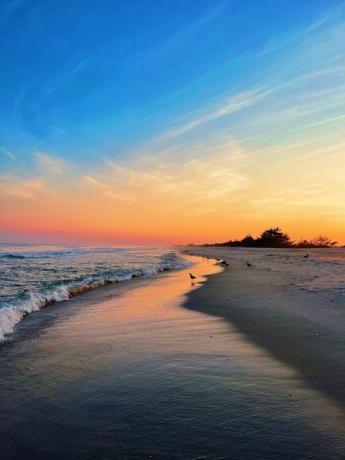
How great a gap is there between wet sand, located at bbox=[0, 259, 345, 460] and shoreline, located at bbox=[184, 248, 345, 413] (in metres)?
0.23

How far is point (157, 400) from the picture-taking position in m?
4.11

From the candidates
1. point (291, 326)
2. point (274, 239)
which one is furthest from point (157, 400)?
point (274, 239)

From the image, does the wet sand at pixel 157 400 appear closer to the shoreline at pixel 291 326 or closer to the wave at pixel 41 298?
the shoreline at pixel 291 326

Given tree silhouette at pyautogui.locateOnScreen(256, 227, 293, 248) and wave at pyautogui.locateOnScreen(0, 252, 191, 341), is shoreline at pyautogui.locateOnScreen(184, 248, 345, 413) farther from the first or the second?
tree silhouette at pyautogui.locateOnScreen(256, 227, 293, 248)

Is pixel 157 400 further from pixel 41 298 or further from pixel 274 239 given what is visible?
pixel 274 239

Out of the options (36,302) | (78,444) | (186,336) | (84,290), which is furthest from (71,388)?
(84,290)

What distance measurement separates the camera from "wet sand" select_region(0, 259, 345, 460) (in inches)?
123

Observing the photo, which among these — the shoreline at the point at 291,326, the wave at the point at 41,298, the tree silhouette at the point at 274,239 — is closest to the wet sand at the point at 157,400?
the shoreline at the point at 291,326

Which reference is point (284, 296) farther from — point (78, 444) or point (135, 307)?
point (78, 444)

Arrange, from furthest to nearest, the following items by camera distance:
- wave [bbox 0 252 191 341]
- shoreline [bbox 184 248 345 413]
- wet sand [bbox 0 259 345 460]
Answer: wave [bbox 0 252 191 341] → shoreline [bbox 184 248 345 413] → wet sand [bbox 0 259 345 460]

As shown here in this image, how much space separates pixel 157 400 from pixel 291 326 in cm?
417

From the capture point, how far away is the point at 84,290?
1555 centimetres

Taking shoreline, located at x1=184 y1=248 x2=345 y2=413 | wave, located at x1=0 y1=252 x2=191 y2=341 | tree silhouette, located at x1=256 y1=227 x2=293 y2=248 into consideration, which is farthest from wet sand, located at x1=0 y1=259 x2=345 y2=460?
tree silhouette, located at x1=256 y1=227 x2=293 y2=248

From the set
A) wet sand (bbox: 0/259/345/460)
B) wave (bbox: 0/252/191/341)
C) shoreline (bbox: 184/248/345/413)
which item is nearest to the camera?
wet sand (bbox: 0/259/345/460)
